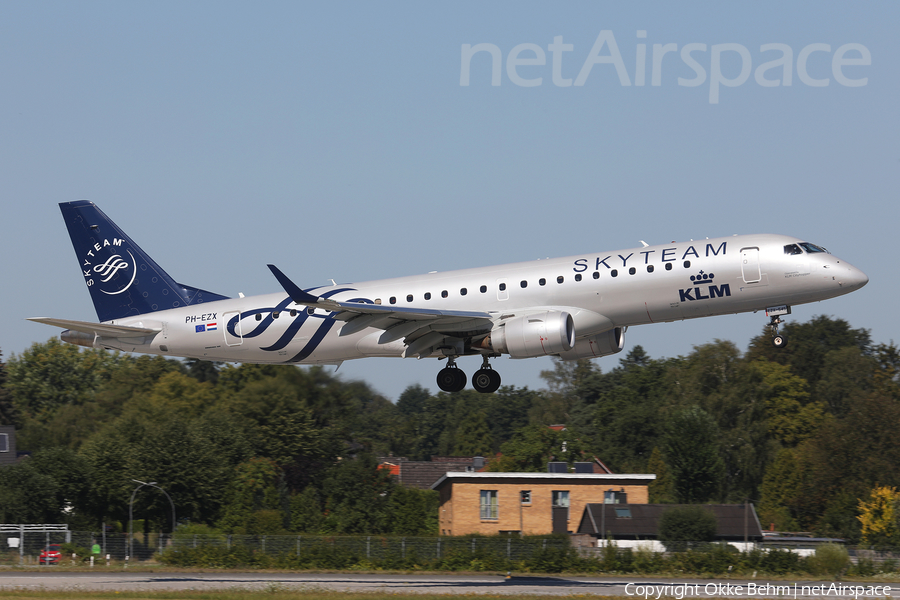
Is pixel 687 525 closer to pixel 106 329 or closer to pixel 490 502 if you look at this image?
pixel 490 502

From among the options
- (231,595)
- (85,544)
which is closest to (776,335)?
(231,595)

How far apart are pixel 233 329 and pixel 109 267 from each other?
7.44 metres

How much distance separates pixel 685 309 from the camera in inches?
1396

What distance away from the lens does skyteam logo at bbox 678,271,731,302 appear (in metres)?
35.0

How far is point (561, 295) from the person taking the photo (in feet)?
120

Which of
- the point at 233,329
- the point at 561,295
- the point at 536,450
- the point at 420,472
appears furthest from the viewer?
the point at 420,472

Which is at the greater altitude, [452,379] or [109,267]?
[109,267]

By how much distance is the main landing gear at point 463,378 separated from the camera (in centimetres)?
3841

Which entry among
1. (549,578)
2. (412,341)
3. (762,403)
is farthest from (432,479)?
(412,341)

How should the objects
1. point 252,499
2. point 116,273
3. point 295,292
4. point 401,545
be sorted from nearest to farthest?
point 295,292 < point 116,273 < point 401,545 < point 252,499

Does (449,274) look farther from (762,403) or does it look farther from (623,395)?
(623,395)

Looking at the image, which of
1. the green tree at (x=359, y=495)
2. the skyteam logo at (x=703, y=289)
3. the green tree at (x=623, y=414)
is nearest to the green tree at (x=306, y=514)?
the green tree at (x=359, y=495)

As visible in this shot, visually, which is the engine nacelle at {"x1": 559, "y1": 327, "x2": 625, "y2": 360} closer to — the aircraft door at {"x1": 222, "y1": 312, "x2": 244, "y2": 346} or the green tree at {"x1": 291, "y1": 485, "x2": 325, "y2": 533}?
the aircraft door at {"x1": 222, "y1": 312, "x2": 244, "y2": 346}

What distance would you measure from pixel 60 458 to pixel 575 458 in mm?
42225
